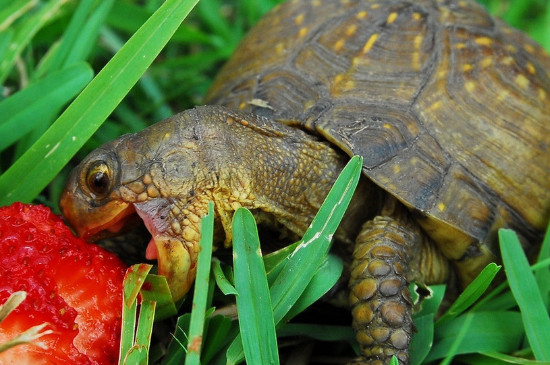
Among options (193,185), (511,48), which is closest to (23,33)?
(193,185)

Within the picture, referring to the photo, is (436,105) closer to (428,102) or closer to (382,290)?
(428,102)

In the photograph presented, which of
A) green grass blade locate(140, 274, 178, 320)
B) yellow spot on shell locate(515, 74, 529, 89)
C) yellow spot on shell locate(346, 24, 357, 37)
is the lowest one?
green grass blade locate(140, 274, 178, 320)

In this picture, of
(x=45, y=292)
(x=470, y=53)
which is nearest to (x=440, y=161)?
(x=470, y=53)

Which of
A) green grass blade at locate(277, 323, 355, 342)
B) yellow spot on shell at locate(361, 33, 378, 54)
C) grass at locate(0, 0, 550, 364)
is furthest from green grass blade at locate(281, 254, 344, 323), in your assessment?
yellow spot on shell at locate(361, 33, 378, 54)

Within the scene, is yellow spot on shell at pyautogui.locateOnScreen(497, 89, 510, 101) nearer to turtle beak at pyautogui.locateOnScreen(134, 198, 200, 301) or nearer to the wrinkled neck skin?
the wrinkled neck skin

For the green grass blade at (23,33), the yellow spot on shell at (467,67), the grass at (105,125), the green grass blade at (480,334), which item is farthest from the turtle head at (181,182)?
the green grass blade at (23,33)

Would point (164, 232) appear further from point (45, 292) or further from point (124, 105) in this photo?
point (124, 105)
